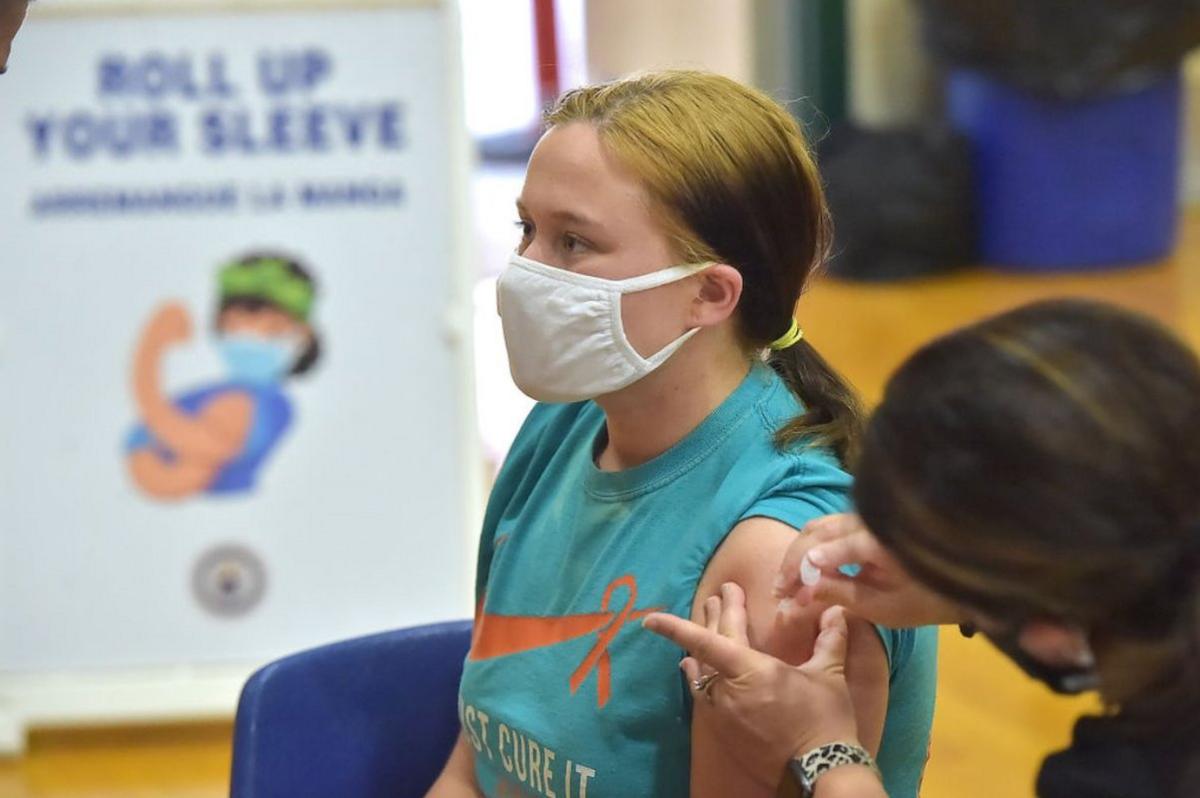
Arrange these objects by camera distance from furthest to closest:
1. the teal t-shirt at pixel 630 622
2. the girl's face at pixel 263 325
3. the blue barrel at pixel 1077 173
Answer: the blue barrel at pixel 1077 173 < the girl's face at pixel 263 325 < the teal t-shirt at pixel 630 622

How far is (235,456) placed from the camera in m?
2.82

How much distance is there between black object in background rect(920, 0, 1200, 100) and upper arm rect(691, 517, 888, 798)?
14.2 ft

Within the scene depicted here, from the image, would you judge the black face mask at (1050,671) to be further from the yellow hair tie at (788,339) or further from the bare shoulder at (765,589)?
the yellow hair tie at (788,339)

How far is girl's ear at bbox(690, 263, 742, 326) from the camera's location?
143 centimetres

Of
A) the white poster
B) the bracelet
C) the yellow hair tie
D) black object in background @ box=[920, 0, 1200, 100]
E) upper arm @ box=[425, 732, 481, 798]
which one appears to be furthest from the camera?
black object in background @ box=[920, 0, 1200, 100]

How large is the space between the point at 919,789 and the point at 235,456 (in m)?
1.65

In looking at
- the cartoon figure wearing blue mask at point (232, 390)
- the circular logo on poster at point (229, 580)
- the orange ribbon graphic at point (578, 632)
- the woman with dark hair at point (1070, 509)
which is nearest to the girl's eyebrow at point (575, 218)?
the orange ribbon graphic at point (578, 632)

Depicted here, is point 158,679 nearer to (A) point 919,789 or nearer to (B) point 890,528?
(A) point 919,789

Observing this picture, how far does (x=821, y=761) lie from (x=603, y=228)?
0.51 metres

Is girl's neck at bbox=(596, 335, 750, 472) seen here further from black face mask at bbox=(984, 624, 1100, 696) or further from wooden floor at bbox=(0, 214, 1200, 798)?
wooden floor at bbox=(0, 214, 1200, 798)

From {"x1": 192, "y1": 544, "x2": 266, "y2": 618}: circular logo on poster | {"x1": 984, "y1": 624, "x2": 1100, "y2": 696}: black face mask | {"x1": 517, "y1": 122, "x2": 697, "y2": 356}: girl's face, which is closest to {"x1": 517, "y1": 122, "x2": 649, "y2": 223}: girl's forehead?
{"x1": 517, "y1": 122, "x2": 697, "y2": 356}: girl's face

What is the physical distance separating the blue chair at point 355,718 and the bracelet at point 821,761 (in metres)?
0.64

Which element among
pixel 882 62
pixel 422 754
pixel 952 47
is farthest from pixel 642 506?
pixel 882 62

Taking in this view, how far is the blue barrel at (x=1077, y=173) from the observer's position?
5496 millimetres
